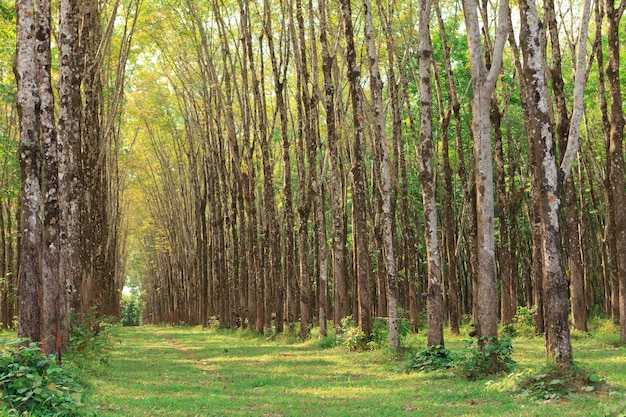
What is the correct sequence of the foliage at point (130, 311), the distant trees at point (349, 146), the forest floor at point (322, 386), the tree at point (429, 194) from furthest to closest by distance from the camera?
the foliage at point (130, 311) < the tree at point (429, 194) < the distant trees at point (349, 146) < the forest floor at point (322, 386)

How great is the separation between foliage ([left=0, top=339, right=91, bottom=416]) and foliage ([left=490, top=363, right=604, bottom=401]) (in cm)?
579

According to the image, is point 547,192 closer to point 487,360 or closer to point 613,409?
point 487,360

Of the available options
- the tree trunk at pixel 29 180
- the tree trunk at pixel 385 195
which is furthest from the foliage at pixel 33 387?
the tree trunk at pixel 385 195

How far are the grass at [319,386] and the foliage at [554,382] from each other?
0.62 ft

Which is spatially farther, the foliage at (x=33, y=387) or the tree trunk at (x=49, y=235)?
the tree trunk at (x=49, y=235)

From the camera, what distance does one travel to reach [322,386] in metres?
12.1

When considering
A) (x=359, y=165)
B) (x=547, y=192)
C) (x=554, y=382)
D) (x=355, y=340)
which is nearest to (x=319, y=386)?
(x=554, y=382)

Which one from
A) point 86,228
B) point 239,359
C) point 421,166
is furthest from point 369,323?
point 86,228

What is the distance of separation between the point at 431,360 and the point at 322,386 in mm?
2570

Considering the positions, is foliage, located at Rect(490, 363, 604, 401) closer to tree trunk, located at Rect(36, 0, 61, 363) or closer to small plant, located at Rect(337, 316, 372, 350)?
tree trunk, located at Rect(36, 0, 61, 363)

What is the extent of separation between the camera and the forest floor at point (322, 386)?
360 inches

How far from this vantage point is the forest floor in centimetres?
913

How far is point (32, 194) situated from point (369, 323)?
10049mm

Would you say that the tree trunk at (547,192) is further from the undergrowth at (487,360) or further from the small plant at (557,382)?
the undergrowth at (487,360)
